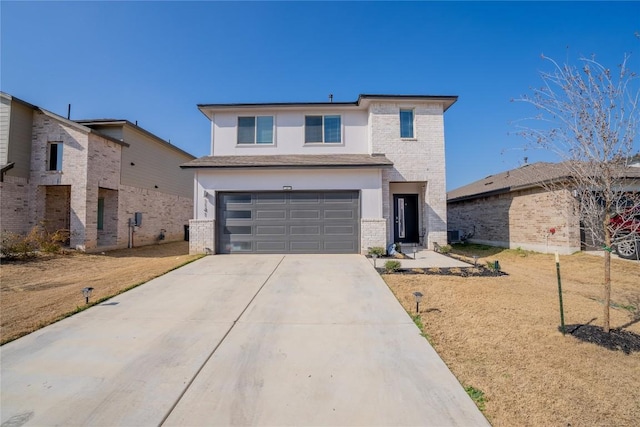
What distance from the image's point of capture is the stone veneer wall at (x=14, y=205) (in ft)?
35.8

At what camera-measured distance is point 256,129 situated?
12.0m

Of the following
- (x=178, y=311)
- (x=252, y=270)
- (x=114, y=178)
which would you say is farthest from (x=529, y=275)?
(x=114, y=178)

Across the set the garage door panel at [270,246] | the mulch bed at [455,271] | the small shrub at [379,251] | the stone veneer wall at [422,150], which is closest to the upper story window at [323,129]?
the stone veneer wall at [422,150]

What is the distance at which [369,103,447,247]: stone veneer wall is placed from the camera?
37.8 feet

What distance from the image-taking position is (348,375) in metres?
2.98

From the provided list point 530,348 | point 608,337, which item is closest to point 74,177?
point 530,348

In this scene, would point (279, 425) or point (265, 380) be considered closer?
point (279, 425)

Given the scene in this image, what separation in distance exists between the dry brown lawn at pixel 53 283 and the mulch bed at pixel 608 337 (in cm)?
844

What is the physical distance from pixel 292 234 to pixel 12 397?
799cm

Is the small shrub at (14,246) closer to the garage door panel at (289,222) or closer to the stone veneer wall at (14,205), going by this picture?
the stone veneer wall at (14,205)

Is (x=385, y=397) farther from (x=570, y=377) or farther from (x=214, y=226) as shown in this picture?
(x=214, y=226)

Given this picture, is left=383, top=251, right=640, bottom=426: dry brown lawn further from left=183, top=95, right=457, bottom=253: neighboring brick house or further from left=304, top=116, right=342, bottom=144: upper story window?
left=304, top=116, right=342, bottom=144: upper story window

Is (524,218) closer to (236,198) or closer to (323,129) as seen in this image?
(323,129)

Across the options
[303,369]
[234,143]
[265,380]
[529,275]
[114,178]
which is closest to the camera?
[265,380]
